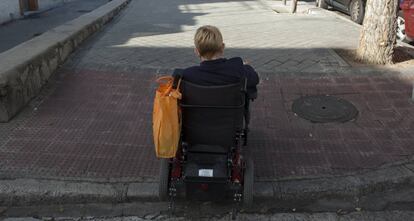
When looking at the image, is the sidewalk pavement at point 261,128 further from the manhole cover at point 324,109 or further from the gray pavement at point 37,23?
the gray pavement at point 37,23

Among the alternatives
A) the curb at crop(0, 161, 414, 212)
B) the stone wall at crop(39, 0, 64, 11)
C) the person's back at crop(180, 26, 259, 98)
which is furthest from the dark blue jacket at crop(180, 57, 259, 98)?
the stone wall at crop(39, 0, 64, 11)

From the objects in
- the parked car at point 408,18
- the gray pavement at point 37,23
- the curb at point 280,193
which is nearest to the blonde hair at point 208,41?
the curb at point 280,193

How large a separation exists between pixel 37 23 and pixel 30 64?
11.3 metres

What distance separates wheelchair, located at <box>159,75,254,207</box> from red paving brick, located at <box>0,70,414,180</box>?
519 mm

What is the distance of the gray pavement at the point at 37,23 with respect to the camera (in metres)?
12.5

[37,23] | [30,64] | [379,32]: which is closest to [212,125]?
[30,64]

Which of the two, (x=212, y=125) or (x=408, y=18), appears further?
(x=408, y=18)

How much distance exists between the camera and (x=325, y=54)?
23.4 ft

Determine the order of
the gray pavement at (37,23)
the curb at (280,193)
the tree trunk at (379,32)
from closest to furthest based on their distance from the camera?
the curb at (280,193)
the tree trunk at (379,32)
the gray pavement at (37,23)

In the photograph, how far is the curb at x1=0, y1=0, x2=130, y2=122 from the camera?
4.76 meters

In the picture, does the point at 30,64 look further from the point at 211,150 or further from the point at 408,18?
the point at 408,18

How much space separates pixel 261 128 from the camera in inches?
189

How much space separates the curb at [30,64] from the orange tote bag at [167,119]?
2.27 metres

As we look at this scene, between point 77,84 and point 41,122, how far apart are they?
1104 mm
